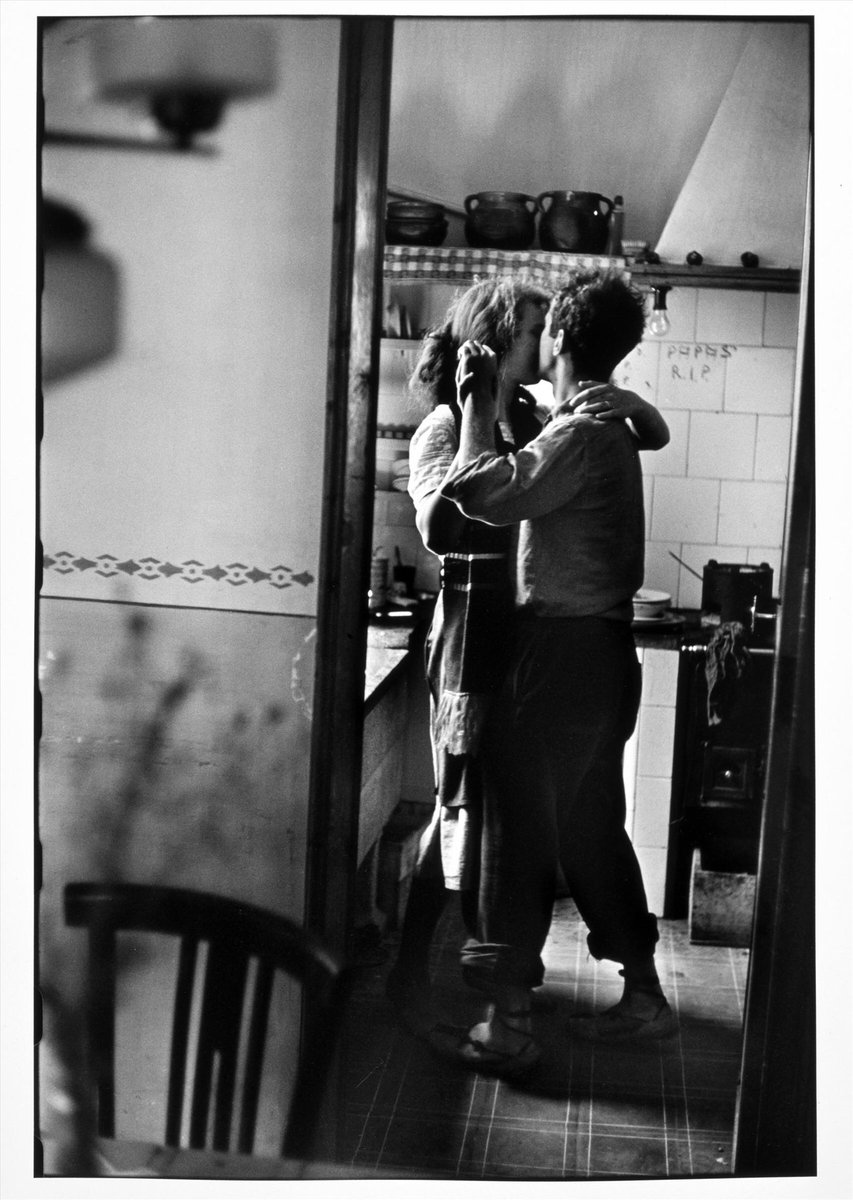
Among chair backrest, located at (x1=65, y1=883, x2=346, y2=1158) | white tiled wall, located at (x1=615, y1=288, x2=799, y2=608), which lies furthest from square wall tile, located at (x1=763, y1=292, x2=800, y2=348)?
chair backrest, located at (x1=65, y1=883, x2=346, y2=1158)

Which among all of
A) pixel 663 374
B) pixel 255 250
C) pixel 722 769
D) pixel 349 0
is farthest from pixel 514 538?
pixel 349 0

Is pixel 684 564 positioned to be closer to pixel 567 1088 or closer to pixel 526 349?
pixel 526 349

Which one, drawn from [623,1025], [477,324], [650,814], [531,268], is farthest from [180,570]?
→ [623,1025]

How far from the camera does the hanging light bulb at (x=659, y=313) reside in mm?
1475

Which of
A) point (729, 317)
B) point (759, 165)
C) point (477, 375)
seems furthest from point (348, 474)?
point (759, 165)

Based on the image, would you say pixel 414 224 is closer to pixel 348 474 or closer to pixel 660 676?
pixel 348 474

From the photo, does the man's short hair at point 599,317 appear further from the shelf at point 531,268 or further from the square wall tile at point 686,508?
the square wall tile at point 686,508

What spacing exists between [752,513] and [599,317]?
1.09 ft

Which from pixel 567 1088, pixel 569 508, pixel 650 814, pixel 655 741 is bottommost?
pixel 567 1088

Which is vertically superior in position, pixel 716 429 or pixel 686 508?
pixel 716 429

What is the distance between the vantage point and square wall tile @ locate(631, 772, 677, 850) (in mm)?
1534

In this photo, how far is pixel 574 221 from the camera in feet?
4.83

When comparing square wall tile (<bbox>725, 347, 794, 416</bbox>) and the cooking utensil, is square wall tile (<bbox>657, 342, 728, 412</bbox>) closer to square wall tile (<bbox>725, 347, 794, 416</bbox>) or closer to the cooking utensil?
square wall tile (<bbox>725, 347, 794, 416</bbox>)

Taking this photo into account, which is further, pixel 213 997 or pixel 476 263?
pixel 213 997
